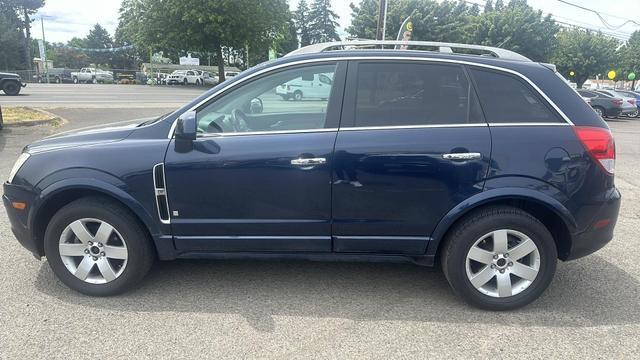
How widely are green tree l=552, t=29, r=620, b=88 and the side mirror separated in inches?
2056

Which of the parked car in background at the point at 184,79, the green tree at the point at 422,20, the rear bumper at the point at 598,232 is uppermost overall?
the green tree at the point at 422,20

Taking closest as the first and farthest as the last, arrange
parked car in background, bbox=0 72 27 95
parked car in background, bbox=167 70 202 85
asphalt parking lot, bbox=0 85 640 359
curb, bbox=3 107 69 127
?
asphalt parking lot, bbox=0 85 640 359 → curb, bbox=3 107 69 127 → parked car in background, bbox=0 72 27 95 → parked car in background, bbox=167 70 202 85

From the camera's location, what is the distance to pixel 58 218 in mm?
3324

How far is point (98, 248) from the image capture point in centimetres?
339

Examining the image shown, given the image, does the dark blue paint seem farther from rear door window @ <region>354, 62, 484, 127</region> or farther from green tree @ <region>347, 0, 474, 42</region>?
green tree @ <region>347, 0, 474, 42</region>

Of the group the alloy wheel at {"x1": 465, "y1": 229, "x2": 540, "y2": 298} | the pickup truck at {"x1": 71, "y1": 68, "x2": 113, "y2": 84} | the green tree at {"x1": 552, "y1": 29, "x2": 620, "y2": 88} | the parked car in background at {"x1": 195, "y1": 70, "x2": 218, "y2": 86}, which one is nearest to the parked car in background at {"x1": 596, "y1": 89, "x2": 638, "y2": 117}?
the alloy wheel at {"x1": 465, "y1": 229, "x2": 540, "y2": 298}

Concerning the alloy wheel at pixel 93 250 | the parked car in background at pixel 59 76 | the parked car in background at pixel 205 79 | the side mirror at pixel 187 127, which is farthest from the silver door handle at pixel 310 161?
the parked car in background at pixel 59 76

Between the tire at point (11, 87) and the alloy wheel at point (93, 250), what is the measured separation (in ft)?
84.5

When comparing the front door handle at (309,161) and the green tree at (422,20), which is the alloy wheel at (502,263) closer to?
the front door handle at (309,161)

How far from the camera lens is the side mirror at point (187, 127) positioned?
10.3 ft

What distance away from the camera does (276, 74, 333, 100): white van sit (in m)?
3.35

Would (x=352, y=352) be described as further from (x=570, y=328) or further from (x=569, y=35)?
(x=569, y=35)

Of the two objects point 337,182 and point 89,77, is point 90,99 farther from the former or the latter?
point 89,77

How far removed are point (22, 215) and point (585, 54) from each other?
54.7 meters
